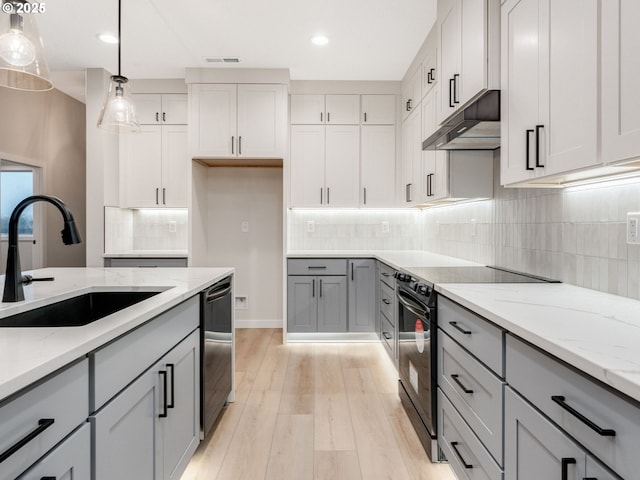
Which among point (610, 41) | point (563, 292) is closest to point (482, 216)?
point (563, 292)

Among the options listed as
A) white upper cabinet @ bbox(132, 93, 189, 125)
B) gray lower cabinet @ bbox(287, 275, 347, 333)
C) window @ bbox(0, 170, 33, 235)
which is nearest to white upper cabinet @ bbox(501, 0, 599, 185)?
gray lower cabinet @ bbox(287, 275, 347, 333)

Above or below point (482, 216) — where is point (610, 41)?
above

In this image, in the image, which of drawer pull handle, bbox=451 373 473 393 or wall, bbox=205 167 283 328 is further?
wall, bbox=205 167 283 328

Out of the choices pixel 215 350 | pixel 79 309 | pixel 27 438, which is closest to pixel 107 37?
pixel 79 309

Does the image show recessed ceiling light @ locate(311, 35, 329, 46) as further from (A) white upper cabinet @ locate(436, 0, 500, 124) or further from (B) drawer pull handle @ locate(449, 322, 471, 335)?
(B) drawer pull handle @ locate(449, 322, 471, 335)

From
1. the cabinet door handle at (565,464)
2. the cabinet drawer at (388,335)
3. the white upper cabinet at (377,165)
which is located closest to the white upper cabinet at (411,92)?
the white upper cabinet at (377,165)

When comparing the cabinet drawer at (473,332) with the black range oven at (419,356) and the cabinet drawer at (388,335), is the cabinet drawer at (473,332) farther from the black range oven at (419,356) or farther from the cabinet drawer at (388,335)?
the cabinet drawer at (388,335)

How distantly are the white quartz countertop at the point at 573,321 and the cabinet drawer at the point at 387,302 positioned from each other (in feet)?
4.44

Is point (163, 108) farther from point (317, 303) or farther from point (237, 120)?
point (317, 303)

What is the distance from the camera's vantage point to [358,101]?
4.28 metres

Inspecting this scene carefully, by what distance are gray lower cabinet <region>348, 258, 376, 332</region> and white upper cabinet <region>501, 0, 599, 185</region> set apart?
221 cm

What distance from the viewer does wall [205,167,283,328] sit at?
4.67m

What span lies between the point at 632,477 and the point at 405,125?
148 inches

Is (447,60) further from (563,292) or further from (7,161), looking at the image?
(7,161)
